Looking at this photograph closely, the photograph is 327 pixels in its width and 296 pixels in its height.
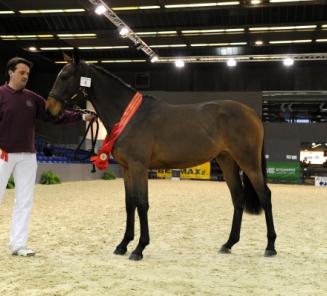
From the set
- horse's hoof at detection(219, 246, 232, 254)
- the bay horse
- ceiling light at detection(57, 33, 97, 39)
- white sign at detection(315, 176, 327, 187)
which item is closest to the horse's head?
the bay horse

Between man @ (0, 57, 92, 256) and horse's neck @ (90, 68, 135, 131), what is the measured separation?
619mm

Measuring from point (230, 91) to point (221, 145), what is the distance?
18.4 metres

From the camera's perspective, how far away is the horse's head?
4012 millimetres

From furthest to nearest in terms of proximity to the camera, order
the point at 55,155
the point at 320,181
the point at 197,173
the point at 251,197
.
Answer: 1. the point at 197,173
2. the point at 320,181
3. the point at 55,155
4. the point at 251,197

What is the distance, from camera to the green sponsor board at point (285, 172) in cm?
2041

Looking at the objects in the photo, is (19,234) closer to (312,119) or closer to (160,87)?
(160,87)

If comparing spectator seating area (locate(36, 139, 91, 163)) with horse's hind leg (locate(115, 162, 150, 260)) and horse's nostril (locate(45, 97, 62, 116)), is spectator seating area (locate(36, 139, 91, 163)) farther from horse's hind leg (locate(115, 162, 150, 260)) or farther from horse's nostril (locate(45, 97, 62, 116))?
horse's hind leg (locate(115, 162, 150, 260))

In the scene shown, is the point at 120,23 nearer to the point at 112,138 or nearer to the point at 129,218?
the point at 112,138

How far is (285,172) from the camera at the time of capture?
20.6m

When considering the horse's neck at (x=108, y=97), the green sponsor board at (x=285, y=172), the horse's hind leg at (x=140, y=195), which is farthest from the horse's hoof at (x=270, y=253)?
the green sponsor board at (x=285, y=172)

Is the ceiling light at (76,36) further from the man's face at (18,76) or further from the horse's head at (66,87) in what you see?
the man's face at (18,76)

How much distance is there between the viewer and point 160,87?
75.9 ft

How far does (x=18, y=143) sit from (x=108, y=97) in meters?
0.96

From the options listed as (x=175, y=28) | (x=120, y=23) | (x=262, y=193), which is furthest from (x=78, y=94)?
(x=175, y=28)
